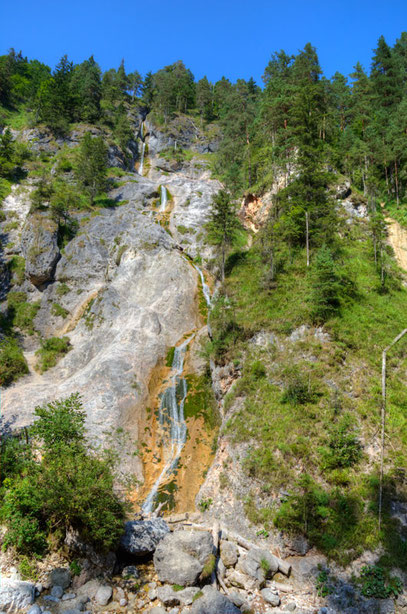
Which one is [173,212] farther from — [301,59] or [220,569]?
[220,569]

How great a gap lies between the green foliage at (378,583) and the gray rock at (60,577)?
11954 mm

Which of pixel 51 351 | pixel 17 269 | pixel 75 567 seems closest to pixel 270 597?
pixel 75 567

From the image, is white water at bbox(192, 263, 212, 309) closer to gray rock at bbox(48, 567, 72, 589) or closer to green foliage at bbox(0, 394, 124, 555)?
green foliage at bbox(0, 394, 124, 555)

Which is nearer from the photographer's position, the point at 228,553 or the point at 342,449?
the point at 228,553

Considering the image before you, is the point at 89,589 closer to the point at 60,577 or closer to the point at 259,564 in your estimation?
the point at 60,577

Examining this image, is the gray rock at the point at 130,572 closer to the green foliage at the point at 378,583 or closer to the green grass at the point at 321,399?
the green grass at the point at 321,399

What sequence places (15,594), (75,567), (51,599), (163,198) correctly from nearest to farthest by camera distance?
(15,594)
(51,599)
(75,567)
(163,198)

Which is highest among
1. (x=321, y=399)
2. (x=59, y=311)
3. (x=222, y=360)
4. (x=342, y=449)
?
(x=59, y=311)

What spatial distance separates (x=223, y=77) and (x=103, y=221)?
78.8m

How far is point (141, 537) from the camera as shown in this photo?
612 inches

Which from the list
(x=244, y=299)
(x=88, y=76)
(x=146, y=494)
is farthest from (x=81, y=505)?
(x=88, y=76)

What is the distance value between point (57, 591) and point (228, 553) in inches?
296

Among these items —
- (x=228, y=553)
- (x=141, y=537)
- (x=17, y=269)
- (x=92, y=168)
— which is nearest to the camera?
(x=228, y=553)

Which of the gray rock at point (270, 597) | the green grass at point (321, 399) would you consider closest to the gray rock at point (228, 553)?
the gray rock at point (270, 597)
